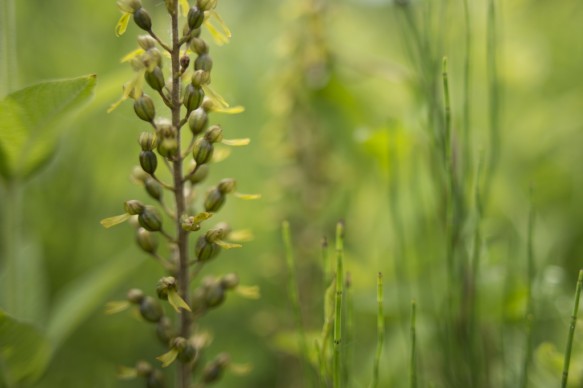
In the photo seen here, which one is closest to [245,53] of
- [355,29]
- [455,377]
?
[355,29]

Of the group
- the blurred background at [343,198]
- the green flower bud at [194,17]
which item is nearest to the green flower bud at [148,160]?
the green flower bud at [194,17]

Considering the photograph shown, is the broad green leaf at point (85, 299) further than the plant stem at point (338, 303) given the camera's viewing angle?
Yes

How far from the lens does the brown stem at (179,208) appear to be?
1.74ft

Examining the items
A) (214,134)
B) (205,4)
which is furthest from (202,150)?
(205,4)

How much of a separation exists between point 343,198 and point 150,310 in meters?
0.59

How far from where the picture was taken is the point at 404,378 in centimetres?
90

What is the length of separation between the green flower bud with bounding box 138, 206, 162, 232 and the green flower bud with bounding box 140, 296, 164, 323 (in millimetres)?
82

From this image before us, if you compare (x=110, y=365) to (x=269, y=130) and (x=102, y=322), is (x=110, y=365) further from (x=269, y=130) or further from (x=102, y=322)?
(x=269, y=130)

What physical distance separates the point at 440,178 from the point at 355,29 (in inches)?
49.7

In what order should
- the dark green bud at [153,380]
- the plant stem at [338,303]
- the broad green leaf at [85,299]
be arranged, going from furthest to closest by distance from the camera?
the broad green leaf at [85,299] → the dark green bud at [153,380] → the plant stem at [338,303]

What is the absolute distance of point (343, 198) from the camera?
3.69 feet

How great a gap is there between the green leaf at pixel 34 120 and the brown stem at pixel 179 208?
9 cm

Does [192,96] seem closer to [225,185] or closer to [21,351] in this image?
[225,185]

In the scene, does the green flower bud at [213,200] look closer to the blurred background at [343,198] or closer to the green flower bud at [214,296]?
the green flower bud at [214,296]
